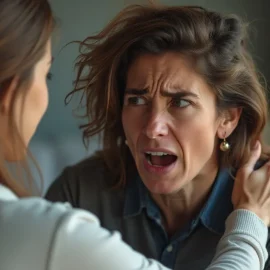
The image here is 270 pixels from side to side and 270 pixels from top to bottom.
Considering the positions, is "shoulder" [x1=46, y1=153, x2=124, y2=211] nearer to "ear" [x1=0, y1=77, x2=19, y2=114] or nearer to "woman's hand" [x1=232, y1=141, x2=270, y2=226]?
"woman's hand" [x1=232, y1=141, x2=270, y2=226]

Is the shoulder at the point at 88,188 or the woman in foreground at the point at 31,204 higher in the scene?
the woman in foreground at the point at 31,204

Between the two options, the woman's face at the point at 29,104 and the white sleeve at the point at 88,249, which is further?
the woman's face at the point at 29,104

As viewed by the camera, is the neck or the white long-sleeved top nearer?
the white long-sleeved top

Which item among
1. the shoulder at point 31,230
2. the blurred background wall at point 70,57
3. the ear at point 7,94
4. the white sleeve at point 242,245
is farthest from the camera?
the blurred background wall at point 70,57

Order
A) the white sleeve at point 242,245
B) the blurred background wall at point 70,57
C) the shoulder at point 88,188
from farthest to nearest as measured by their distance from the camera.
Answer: the blurred background wall at point 70,57 < the shoulder at point 88,188 < the white sleeve at point 242,245

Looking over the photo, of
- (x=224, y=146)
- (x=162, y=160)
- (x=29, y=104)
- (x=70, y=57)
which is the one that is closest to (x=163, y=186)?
(x=162, y=160)

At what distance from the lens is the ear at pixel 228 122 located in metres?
1.39

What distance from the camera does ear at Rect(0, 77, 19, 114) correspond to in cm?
81

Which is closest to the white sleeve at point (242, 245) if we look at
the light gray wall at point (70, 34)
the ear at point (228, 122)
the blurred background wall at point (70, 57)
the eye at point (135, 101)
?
the ear at point (228, 122)

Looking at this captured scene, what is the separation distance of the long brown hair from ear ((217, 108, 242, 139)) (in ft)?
2.15

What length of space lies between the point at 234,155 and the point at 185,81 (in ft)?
0.81

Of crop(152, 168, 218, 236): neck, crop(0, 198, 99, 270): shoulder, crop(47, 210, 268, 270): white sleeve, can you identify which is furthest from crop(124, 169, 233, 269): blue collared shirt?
crop(0, 198, 99, 270): shoulder

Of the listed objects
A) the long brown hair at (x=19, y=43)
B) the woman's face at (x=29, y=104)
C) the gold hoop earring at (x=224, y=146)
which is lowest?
the gold hoop earring at (x=224, y=146)

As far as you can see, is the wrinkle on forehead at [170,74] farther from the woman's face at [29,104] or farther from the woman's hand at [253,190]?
the woman's face at [29,104]
